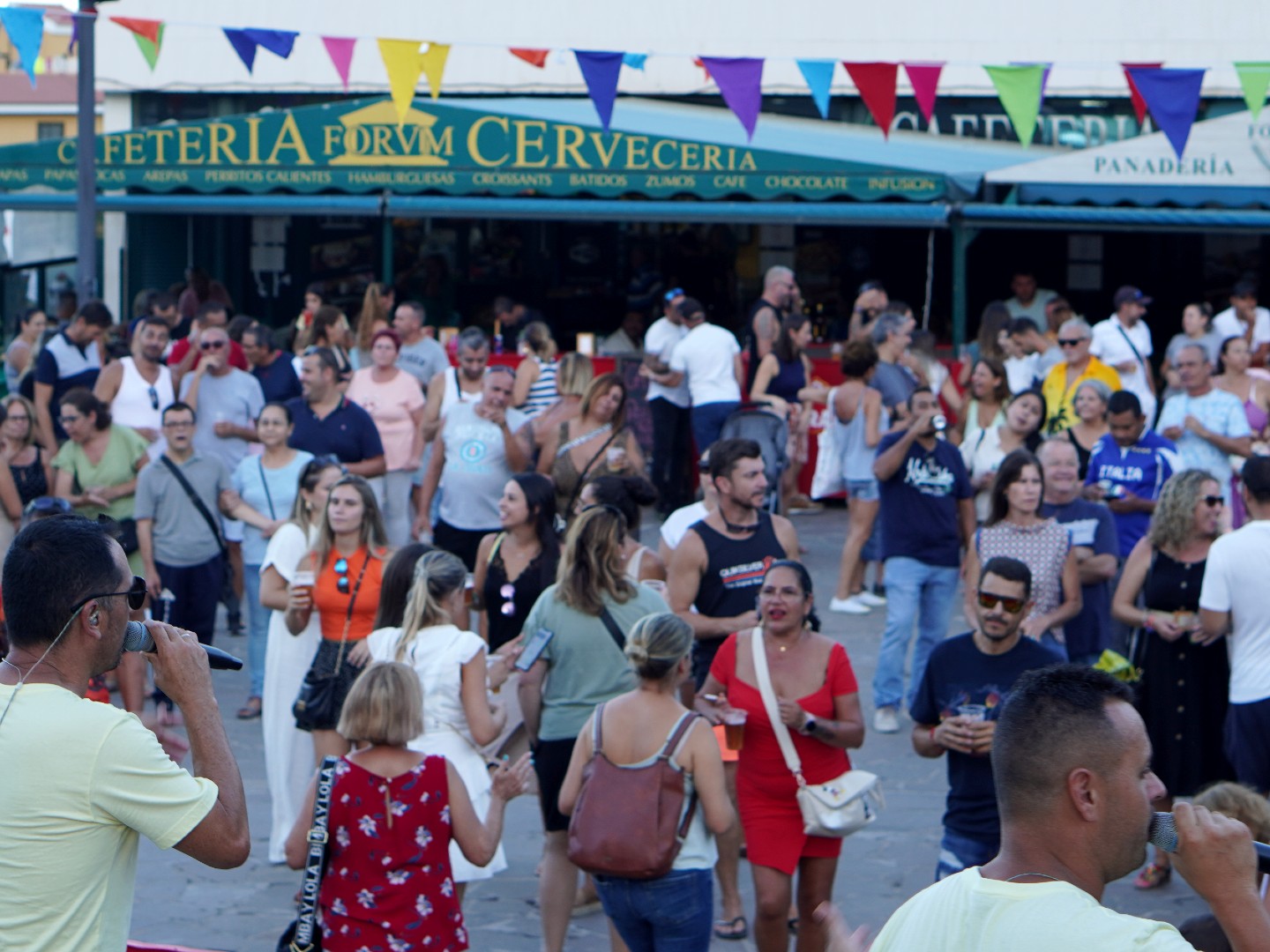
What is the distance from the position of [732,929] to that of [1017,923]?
4.01m

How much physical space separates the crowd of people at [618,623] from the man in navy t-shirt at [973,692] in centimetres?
1

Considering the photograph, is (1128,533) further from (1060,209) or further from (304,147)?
(304,147)

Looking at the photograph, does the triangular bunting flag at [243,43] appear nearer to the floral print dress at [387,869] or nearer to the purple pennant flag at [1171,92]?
the purple pennant flag at [1171,92]

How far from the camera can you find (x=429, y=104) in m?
15.0

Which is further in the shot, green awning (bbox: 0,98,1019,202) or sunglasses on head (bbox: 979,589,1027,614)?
green awning (bbox: 0,98,1019,202)

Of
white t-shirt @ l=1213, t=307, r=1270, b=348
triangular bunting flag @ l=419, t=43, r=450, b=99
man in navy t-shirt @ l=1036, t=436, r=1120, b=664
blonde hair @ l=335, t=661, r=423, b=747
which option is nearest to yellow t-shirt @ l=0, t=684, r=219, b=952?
blonde hair @ l=335, t=661, r=423, b=747

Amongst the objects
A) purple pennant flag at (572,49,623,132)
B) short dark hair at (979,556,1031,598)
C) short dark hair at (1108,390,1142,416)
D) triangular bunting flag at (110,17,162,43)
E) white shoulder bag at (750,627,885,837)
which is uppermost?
triangular bunting flag at (110,17,162,43)

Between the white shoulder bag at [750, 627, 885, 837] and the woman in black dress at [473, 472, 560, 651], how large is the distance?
1399 mm

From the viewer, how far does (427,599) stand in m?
5.77

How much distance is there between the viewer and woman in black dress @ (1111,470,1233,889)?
250 inches

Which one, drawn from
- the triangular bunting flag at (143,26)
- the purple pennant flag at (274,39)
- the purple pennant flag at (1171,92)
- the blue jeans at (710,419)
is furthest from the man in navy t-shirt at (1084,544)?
the triangular bunting flag at (143,26)

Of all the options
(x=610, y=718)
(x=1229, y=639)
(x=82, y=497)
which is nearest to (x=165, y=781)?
(x=610, y=718)

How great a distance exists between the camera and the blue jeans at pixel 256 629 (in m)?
8.41

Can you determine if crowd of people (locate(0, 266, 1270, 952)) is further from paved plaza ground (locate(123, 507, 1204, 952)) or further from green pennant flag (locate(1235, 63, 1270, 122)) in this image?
green pennant flag (locate(1235, 63, 1270, 122))
